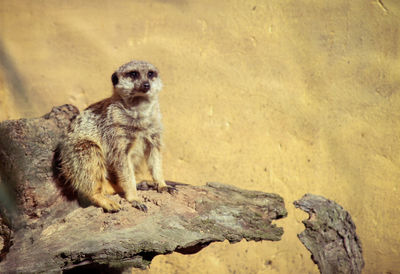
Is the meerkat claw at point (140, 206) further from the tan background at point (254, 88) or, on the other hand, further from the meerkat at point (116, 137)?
the tan background at point (254, 88)

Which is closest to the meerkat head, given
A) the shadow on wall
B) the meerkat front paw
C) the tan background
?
the meerkat front paw

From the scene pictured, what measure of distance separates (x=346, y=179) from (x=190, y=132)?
4.53ft

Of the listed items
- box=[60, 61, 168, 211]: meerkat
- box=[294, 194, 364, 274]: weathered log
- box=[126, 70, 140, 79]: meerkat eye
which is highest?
box=[126, 70, 140, 79]: meerkat eye

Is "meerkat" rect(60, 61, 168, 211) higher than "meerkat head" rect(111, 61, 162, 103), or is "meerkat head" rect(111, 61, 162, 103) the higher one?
"meerkat head" rect(111, 61, 162, 103)

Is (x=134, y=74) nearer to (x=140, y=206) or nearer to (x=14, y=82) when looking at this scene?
(x=140, y=206)

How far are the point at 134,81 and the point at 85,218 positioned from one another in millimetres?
920

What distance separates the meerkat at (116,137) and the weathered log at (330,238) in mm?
955

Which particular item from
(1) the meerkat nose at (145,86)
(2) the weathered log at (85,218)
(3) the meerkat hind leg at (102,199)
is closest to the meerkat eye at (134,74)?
(1) the meerkat nose at (145,86)

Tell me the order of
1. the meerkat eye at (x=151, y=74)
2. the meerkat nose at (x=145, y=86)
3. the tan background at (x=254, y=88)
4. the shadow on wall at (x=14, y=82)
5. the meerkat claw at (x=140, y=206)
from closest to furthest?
1. the meerkat claw at (x=140, y=206)
2. the meerkat nose at (x=145, y=86)
3. the meerkat eye at (x=151, y=74)
4. the tan background at (x=254, y=88)
5. the shadow on wall at (x=14, y=82)

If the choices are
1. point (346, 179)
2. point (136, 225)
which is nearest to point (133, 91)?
point (136, 225)

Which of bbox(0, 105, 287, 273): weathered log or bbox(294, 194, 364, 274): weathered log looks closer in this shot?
bbox(0, 105, 287, 273): weathered log

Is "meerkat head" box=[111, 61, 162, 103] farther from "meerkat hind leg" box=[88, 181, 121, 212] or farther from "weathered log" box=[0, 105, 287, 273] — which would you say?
"meerkat hind leg" box=[88, 181, 121, 212]

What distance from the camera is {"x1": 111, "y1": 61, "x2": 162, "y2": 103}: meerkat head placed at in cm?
249

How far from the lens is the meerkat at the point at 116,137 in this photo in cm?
245
